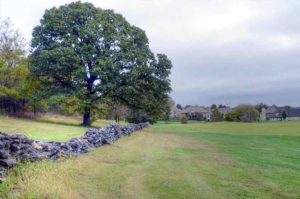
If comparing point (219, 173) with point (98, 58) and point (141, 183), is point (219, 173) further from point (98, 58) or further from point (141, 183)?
point (98, 58)

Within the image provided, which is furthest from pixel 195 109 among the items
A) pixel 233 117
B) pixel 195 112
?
pixel 233 117

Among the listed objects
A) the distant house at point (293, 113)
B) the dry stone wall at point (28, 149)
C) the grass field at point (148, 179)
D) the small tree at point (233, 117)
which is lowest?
the grass field at point (148, 179)

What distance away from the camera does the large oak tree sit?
3362cm

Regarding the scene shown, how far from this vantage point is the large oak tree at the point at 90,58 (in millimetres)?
33625

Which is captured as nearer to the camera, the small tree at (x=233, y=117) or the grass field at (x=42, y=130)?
the grass field at (x=42, y=130)

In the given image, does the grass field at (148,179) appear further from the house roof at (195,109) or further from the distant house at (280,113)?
the house roof at (195,109)

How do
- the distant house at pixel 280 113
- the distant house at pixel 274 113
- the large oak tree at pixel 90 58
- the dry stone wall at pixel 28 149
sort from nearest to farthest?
1. the dry stone wall at pixel 28 149
2. the large oak tree at pixel 90 58
3. the distant house at pixel 280 113
4. the distant house at pixel 274 113

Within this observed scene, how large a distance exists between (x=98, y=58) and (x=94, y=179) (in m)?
25.0

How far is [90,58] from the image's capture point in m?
34.1

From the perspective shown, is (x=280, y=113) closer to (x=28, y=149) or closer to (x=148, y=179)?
(x=148, y=179)

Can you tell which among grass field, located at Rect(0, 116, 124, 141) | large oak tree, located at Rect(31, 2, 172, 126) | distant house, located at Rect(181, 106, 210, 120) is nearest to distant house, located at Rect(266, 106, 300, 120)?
distant house, located at Rect(181, 106, 210, 120)

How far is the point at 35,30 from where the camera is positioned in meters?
35.8

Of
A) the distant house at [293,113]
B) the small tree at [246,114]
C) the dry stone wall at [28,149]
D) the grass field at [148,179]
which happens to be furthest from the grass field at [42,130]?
the distant house at [293,113]

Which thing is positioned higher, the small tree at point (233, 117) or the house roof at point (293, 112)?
the house roof at point (293, 112)
